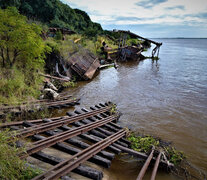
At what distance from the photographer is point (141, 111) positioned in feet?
28.5

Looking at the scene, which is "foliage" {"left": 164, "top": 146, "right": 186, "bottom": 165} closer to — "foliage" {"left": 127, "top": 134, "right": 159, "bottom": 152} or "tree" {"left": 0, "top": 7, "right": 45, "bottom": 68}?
"foliage" {"left": 127, "top": 134, "right": 159, "bottom": 152}

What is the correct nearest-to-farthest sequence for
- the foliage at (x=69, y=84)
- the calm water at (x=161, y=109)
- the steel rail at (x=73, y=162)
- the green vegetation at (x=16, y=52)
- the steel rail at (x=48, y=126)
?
the steel rail at (x=73, y=162), the steel rail at (x=48, y=126), the calm water at (x=161, y=109), the green vegetation at (x=16, y=52), the foliage at (x=69, y=84)

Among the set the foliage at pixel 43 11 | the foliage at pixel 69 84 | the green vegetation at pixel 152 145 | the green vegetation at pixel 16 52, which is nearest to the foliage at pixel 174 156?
the green vegetation at pixel 152 145

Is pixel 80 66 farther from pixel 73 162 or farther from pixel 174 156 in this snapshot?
pixel 73 162

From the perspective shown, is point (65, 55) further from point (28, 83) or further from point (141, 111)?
point (141, 111)

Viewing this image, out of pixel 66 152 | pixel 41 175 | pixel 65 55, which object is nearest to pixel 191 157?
→ pixel 66 152

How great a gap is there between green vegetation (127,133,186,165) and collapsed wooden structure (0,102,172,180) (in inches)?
12.5

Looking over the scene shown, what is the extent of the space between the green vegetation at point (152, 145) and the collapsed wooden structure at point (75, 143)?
1.04 feet

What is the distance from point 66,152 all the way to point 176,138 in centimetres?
461

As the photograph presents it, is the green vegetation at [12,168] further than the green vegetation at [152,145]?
No

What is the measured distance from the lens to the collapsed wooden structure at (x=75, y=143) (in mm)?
3564

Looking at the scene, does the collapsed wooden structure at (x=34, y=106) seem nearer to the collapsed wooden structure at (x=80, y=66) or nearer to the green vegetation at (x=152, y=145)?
the green vegetation at (x=152, y=145)

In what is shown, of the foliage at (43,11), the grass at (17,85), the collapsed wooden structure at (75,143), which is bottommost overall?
the collapsed wooden structure at (75,143)

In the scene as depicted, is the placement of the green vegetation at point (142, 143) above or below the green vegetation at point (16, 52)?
below
